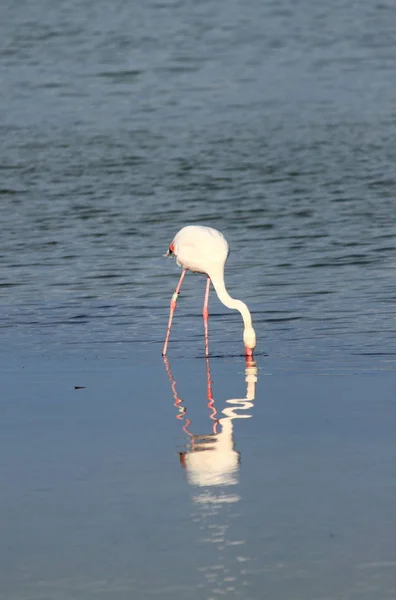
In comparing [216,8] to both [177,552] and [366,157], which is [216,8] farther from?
[177,552]

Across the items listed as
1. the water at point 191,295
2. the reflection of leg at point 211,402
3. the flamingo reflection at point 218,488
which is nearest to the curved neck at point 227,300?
the water at point 191,295

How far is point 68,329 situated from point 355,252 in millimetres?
4360

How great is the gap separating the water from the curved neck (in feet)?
0.84

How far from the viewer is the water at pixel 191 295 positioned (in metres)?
6.11

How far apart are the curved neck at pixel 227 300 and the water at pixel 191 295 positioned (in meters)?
0.25

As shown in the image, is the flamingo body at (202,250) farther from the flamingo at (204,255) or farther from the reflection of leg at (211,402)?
the reflection of leg at (211,402)

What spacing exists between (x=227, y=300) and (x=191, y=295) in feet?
6.56

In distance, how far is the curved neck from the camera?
35.7 ft

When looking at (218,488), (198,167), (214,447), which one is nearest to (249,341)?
(214,447)

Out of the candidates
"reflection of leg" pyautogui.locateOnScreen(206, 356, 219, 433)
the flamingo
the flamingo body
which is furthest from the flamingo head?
the flamingo body

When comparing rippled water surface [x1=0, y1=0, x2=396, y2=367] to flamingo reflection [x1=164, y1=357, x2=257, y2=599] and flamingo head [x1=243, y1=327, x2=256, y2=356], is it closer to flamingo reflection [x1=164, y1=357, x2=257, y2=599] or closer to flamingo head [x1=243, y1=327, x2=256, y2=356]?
flamingo head [x1=243, y1=327, x2=256, y2=356]

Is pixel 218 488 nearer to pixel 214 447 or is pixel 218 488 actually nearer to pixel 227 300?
pixel 214 447

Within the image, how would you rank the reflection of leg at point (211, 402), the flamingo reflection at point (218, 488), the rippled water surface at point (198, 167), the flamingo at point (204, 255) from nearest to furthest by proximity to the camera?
the flamingo reflection at point (218, 488)
the reflection of leg at point (211, 402)
the flamingo at point (204, 255)
the rippled water surface at point (198, 167)

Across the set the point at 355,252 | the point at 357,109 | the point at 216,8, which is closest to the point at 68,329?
the point at 355,252
